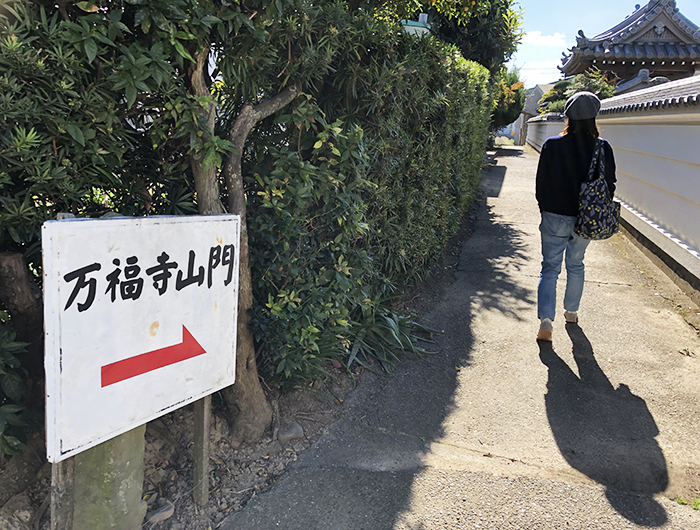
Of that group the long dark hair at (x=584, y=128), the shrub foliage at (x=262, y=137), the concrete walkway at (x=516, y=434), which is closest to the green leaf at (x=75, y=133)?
the shrub foliage at (x=262, y=137)

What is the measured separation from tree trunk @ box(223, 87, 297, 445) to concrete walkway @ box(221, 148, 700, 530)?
0.34m

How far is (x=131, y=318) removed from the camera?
187 cm

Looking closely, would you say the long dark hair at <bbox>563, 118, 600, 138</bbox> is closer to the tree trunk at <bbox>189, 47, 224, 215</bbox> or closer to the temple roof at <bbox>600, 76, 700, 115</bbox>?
the temple roof at <bbox>600, 76, 700, 115</bbox>

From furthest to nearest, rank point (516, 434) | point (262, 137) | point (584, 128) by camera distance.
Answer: point (584, 128)
point (516, 434)
point (262, 137)

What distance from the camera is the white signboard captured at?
165cm

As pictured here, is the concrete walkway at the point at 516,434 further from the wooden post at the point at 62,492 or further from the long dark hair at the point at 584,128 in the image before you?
the long dark hair at the point at 584,128

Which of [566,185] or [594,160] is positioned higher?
[594,160]

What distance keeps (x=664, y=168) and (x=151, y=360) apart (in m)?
7.24

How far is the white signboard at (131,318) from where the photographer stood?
1.65 meters

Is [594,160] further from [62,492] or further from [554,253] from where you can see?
[62,492]

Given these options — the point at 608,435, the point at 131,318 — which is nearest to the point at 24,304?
the point at 131,318

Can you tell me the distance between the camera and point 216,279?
2.24 metres

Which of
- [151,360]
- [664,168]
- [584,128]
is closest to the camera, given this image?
[151,360]

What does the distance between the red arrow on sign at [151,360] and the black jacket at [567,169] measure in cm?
310
